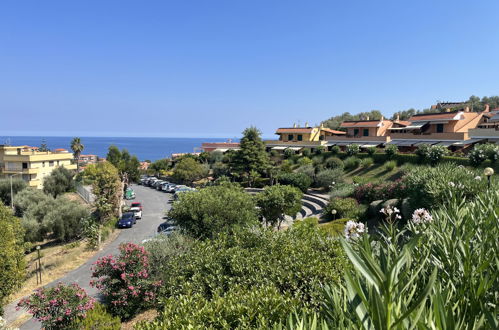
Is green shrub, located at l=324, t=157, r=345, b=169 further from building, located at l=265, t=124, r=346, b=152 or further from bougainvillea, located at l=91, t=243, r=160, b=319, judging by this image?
bougainvillea, located at l=91, t=243, r=160, b=319

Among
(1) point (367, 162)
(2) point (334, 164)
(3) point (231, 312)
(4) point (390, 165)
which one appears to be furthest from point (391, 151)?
(3) point (231, 312)

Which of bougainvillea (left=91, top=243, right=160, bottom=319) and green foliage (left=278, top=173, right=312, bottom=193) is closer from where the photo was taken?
bougainvillea (left=91, top=243, right=160, bottom=319)

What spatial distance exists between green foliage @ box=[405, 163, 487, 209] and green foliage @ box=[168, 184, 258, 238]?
26.0 feet

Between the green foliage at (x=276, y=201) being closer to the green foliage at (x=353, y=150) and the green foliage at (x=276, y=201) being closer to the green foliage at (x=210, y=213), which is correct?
the green foliage at (x=210, y=213)

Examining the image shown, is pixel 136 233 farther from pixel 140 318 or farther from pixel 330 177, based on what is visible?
pixel 330 177

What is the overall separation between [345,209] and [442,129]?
2665cm

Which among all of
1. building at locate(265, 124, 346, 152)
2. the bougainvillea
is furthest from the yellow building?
the bougainvillea

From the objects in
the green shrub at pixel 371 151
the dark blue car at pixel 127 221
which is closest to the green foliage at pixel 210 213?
the dark blue car at pixel 127 221

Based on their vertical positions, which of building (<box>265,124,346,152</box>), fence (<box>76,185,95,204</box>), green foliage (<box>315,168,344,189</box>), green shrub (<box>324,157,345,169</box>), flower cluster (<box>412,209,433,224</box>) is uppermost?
building (<box>265,124,346,152</box>)

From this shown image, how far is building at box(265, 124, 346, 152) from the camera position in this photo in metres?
49.3

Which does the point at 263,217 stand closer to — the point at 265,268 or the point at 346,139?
the point at 265,268

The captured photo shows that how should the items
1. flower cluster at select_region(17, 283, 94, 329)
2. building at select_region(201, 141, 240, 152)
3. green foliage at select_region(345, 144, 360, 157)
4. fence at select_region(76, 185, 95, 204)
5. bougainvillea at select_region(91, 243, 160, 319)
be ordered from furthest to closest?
1. building at select_region(201, 141, 240, 152)
2. green foliage at select_region(345, 144, 360, 157)
3. fence at select_region(76, 185, 95, 204)
4. bougainvillea at select_region(91, 243, 160, 319)
5. flower cluster at select_region(17, 283, 94, 329)

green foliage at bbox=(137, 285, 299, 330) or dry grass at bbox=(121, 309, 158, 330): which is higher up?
green foliage at bbox=(137, 285, 299, 330)

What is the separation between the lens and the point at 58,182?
1555 inches
